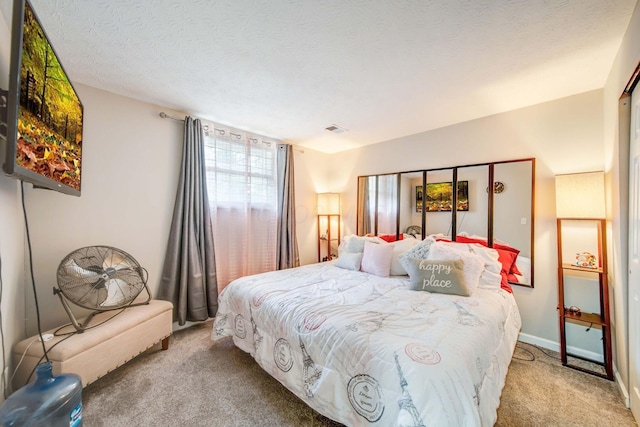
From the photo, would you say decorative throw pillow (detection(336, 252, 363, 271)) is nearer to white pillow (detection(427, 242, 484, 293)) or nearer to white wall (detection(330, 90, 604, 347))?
white pillow (detection(427, 242, 484, 293))

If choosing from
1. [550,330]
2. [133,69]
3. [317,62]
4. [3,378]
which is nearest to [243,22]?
[317,62]

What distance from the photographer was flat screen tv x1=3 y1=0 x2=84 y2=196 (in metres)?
0.93

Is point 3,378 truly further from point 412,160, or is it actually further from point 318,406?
point 412,160

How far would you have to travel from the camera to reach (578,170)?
2182 millimetres

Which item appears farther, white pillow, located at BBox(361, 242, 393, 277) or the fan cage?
white pillow, located at BBox(361, 242, 393, 277)

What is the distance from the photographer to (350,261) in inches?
112

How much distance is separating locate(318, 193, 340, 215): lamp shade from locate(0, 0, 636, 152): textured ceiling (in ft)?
5.65

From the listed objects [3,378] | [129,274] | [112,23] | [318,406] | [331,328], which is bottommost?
[318,406]

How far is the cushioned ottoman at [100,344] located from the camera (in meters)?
1.49

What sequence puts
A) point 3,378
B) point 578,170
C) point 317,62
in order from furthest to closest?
1. point 578,170
2. point 317,62
3. point 3,378

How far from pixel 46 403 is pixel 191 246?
5.15 feet

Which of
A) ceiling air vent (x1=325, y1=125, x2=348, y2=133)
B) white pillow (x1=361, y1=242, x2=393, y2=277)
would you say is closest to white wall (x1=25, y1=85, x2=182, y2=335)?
ceiling air vent (x1=325, y1=125, x2=348, y2=133)

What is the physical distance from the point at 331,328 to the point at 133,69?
2.45 meters

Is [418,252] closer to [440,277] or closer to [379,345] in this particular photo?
[440,277]
